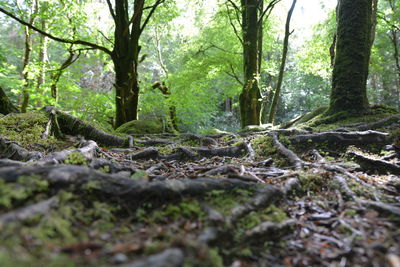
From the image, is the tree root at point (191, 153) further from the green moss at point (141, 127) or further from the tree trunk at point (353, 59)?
the green moss at point (141, 127)

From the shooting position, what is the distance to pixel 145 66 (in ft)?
103

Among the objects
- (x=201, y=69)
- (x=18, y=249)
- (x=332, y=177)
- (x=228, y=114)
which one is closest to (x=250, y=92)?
(x=201, y=69)

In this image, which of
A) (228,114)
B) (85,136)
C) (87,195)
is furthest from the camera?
(228,114)

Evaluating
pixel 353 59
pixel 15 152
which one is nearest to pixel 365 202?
pixel 15 152

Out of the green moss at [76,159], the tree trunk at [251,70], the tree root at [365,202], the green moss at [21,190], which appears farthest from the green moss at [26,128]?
the tree trunk at [251,70]

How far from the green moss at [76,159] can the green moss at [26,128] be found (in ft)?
5.78

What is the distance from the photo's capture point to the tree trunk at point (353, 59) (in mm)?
5809

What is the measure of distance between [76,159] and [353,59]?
248 inches

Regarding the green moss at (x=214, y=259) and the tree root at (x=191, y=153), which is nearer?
the green moss at (x=214, y=259)

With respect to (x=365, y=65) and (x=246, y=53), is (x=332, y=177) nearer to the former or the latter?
(x=365, y=65)

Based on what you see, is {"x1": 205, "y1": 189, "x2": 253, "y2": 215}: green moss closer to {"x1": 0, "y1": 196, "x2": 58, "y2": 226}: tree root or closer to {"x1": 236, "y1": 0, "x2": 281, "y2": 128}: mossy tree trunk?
{"x1": 0, "y1": 196, "x2": 58, "y2": 226}: tree root

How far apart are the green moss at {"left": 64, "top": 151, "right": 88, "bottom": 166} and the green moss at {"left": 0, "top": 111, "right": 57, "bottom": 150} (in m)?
1.76

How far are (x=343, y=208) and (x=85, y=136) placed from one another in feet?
17.6

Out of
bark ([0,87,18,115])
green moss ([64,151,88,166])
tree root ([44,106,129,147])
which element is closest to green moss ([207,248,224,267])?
green moss ([64,151,88,166])
